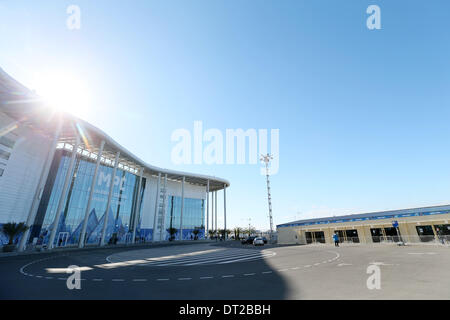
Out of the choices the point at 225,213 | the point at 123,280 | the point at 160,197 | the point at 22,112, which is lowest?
the point at 123,280

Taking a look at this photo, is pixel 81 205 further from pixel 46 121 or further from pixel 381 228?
pixel 381 228

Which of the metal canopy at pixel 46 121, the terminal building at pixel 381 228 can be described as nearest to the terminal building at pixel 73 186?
the metal canopy at pixel 46 121

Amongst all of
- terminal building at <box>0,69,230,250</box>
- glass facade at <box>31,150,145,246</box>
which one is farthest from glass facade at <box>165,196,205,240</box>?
glass facade at <box>31,150,145,246</box>

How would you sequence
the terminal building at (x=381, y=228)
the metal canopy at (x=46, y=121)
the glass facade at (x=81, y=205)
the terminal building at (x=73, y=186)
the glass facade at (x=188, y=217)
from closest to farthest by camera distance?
the metal canopy at (x=46, y=121), the terminal building at (x=381, y=228), the terminal building at (x=73, y=186), the glass facade at (x=81, y=205), the glass facade at (x=188, y=217)

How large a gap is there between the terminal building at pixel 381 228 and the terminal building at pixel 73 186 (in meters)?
33.4

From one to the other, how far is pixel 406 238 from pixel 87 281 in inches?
1381

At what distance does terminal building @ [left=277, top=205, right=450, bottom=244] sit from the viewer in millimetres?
26219

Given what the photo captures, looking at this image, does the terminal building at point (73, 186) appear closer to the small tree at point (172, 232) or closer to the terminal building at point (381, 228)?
the small tree at point (172, 232)

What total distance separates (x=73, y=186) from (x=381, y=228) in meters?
55.2

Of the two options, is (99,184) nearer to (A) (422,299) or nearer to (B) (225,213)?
(B) (225,213)

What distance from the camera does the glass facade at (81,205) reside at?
121 ft

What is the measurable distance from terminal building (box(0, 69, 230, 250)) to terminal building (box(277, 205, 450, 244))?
1315 inches
